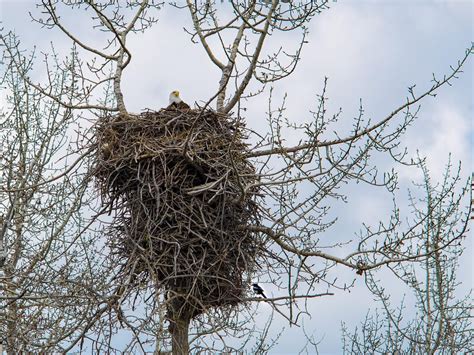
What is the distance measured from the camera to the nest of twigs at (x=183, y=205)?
618 cm

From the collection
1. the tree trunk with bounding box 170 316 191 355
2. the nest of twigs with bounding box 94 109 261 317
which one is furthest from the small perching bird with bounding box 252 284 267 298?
the tree trunk with bounding box 170 316 191 355

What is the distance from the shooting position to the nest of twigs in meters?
6.18

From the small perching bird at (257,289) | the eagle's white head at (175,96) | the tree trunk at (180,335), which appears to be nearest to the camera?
the tree trunk at (180,335)

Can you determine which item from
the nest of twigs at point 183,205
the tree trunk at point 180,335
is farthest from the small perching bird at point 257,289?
the tree trunk at point 180,335

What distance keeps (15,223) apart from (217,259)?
3376mm

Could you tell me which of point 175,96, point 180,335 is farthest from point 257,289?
point 175,96

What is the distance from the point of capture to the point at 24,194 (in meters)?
9.27

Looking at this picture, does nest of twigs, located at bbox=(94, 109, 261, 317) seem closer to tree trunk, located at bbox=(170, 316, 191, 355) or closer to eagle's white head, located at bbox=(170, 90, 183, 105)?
tree trunk, located at bbox=(170, 316, 191, 355)

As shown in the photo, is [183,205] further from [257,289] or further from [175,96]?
[175,96]

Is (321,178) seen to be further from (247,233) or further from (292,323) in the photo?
(292,323)

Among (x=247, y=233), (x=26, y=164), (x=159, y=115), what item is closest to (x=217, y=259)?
(x=247, y=233)

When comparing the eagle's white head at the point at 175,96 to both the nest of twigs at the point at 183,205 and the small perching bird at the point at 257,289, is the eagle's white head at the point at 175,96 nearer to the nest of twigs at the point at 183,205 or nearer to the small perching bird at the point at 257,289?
the nest of twigs at the point at 183,205

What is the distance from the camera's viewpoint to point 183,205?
20.8 ft

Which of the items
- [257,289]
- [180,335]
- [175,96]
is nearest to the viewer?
[180,335]
